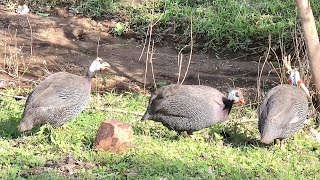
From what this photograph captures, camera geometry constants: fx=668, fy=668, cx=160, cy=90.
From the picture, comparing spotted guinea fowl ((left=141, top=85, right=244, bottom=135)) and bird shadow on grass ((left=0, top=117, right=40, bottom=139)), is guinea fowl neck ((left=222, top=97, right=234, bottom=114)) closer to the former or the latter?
spotted guinea fowl ((left=141, top=85, right=244, bottom=135))

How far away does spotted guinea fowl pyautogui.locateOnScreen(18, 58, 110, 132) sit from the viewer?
6.05 meters

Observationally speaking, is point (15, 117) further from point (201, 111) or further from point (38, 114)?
point (201, 111)

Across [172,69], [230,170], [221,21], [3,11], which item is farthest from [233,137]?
[3,11]

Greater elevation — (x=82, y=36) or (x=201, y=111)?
(x=201, y=111)

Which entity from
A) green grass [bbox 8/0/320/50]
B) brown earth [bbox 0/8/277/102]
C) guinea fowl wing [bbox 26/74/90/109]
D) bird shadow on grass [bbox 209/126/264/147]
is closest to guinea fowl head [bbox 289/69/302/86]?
bird shadow on grass [bbox 209/126/264/147]

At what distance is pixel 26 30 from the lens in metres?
10.9

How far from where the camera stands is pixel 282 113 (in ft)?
20.2

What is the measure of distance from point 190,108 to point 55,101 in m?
1.25

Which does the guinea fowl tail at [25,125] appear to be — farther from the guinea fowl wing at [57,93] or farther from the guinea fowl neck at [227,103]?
the guinea fowl neck at [227,103]

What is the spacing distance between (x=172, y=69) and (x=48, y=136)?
3912mm

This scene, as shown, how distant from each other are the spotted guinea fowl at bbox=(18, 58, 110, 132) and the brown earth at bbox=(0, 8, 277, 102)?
2183 millimetres

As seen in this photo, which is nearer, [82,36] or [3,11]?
[82,36]

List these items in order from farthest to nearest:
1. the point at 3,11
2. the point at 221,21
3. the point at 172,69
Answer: the point at 3,11 < the point at 221,21 < the point at 172,69

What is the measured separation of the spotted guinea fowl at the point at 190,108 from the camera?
626 centimetres
